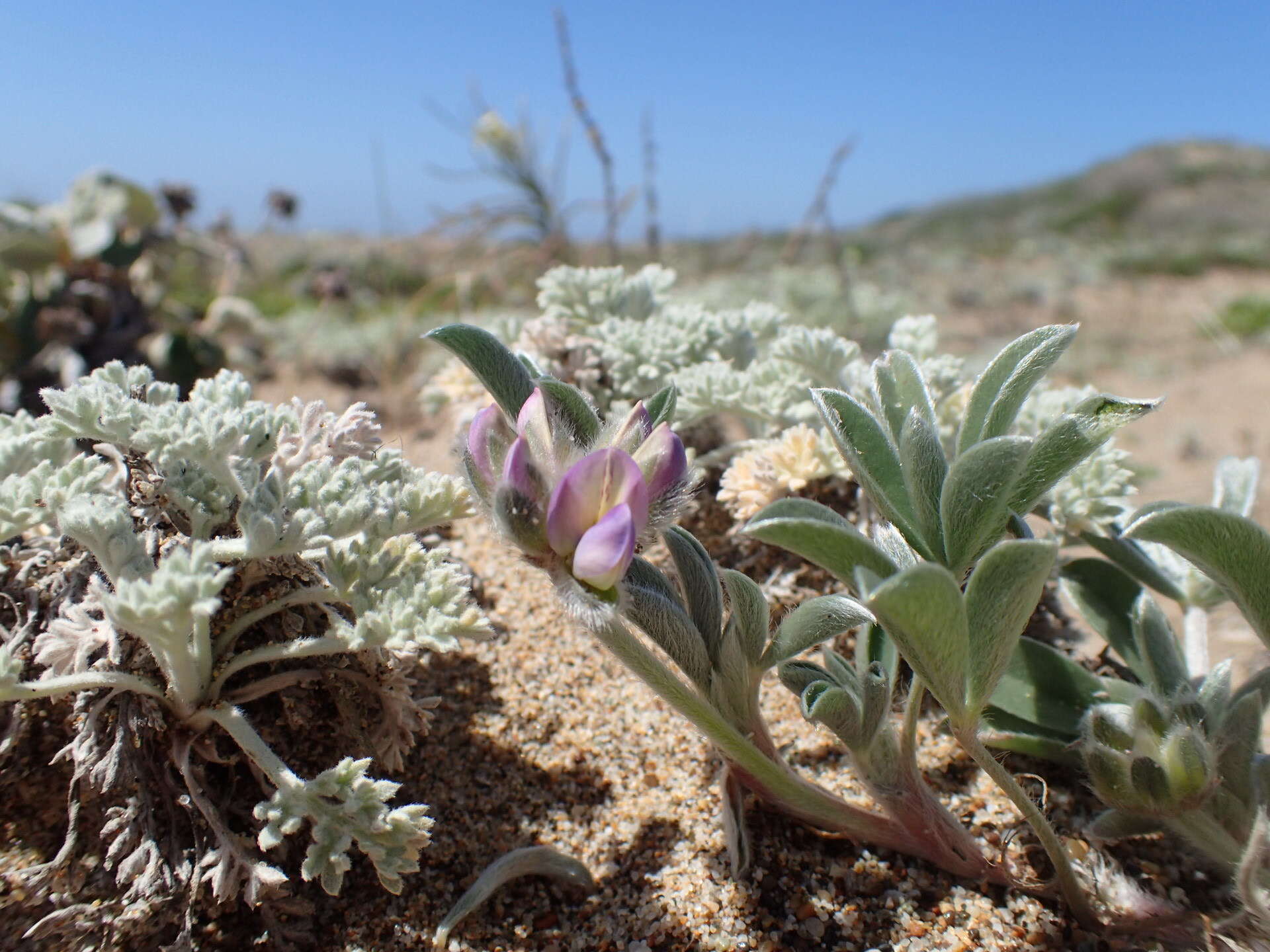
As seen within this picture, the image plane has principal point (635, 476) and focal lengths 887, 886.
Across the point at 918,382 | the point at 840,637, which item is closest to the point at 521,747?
the point at 840,637

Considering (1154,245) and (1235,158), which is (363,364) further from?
(1235,158)

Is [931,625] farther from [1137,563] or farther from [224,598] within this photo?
[224,598]

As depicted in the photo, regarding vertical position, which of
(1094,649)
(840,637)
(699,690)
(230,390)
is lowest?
(1094,649)

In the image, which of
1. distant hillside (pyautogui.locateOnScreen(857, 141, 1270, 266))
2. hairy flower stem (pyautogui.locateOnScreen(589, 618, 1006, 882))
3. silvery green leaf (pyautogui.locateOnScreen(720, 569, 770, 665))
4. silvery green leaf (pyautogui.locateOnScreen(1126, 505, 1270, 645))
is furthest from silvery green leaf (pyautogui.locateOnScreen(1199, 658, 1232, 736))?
distant hillside (pyautogui.locateOnScreen(857, 141, 1270, 266))

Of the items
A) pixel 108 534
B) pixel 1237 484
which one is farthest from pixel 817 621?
pixel 1237 484

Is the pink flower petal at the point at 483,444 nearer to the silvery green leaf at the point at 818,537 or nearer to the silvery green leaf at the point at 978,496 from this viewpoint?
the silvery green leaf at the point at 818,537

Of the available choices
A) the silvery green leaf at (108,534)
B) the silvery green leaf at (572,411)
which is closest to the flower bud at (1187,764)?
the silvery green leaf at (572,411)
